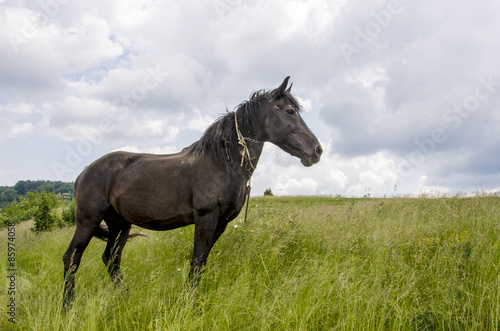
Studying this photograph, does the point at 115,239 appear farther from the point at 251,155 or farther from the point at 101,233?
the point at 251,155

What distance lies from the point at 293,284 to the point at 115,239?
2839 mm

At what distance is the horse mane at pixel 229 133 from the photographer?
3684 millimetres

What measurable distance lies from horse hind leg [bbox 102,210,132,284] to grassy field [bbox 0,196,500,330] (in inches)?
8.2

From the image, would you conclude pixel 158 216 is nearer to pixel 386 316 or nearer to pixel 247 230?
pixel 247 230

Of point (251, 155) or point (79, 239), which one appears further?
point (79, 239)

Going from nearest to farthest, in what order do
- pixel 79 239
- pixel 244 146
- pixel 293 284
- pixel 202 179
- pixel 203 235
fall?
pixel 293 284
pixel 203 235
pixel 202 179
pixel 244 146
pixel 79 239

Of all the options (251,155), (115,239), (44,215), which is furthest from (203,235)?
(44,215)

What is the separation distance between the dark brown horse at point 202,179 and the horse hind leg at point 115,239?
0.33 m

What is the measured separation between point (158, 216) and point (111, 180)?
971 mm

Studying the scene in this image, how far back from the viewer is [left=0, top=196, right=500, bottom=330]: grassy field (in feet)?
9.25

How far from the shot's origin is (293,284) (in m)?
3.30

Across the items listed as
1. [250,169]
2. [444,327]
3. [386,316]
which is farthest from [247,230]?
[444,327]

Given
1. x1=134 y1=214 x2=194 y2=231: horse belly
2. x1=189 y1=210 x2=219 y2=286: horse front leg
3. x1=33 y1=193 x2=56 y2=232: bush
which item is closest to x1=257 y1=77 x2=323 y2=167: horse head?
x1=189 y1=210 x2=219 y2=286: horse front leg

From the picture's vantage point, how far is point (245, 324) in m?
2.83
